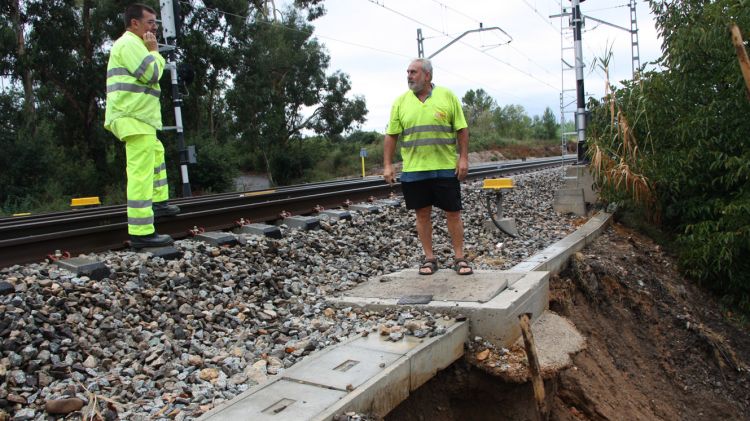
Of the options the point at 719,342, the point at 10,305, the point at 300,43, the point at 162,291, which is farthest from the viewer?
the point at 300,43

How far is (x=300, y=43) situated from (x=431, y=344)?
107ft

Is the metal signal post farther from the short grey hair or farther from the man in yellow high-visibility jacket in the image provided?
the short grey hair

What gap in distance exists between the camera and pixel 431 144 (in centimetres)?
496

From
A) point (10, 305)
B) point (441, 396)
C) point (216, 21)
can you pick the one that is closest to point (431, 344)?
point (441, 396)

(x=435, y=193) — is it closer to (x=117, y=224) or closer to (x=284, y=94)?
(x=117, y=224)

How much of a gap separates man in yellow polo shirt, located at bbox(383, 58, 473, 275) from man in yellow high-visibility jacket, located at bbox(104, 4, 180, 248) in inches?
83.9

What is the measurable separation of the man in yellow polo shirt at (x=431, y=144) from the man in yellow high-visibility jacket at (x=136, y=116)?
2131mm

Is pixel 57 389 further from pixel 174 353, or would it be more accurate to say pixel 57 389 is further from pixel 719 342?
pixel 719 342

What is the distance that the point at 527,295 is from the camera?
4.35 metres

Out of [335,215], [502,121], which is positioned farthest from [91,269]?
[502,121]

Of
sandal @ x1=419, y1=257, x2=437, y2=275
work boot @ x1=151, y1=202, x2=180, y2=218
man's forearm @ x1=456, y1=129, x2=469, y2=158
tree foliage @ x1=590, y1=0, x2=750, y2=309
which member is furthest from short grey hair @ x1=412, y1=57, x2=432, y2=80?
tree foliage @ x1=590, y1=0, x2=750, y2=309

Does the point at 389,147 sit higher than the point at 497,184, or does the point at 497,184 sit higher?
the point at 389,147

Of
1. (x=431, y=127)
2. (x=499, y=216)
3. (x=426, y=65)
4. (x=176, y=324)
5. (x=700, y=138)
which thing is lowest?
(x=176, y=324)

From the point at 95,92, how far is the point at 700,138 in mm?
21350
